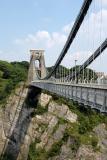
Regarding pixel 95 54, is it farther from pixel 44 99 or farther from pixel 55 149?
pixel 44 99

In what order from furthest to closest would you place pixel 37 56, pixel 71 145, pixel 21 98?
pixel 37 56 < pixel 21 98 < pixel 71 145

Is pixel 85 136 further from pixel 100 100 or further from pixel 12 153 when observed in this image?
pixel 100 100

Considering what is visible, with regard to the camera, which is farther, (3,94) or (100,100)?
(3,94)

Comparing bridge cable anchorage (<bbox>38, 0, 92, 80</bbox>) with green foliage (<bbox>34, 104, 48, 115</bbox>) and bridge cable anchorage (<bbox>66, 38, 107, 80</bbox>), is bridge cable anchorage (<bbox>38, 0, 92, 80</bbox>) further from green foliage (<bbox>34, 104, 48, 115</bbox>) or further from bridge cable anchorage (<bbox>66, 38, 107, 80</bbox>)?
green foliage (<bbox>34, 104, 48, 115</bbox>)

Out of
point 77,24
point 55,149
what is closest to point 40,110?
point 55,149

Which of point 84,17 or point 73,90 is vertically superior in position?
point 84,17

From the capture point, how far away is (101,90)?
30844 millimetres

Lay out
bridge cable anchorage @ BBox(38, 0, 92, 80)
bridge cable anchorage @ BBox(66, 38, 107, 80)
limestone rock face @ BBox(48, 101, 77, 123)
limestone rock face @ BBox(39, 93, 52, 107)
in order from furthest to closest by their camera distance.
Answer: limestone rock face @ BBox(39, 93, 52, 107)
limestone rock face @ BBox(48, 101, 77, 123)
bridge cable anchorage @ BBox(38, 0, 92, 80)
bridge cable anchorage @ BBox(66, 38, 107, 80)

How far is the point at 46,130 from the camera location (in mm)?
75688

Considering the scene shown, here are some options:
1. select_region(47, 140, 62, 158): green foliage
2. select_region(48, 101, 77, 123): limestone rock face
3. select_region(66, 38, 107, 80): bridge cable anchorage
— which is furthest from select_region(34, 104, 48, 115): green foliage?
select_region(66, 38, 107, 80): bridge cable anchorage

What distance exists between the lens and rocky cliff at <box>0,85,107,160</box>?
65375mm

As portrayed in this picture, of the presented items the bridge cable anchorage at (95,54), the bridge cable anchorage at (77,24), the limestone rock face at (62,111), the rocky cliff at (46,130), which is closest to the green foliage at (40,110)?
the rocky cliff at (46,130)

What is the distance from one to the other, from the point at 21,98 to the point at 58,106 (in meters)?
11.6

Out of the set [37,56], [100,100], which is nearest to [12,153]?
[37,56]
